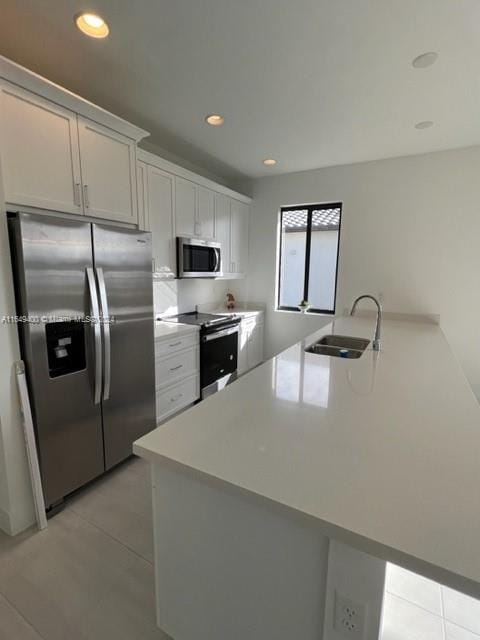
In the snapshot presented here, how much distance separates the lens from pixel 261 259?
170 inches

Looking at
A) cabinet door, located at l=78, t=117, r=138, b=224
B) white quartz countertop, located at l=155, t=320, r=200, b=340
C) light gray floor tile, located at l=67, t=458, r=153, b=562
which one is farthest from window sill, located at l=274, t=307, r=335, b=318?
light gray floor tile, located at l=67, t=458, r=153, b=562

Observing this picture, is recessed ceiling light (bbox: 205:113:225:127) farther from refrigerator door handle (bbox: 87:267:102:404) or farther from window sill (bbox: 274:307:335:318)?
window sill (bbox: 274:307:335:318)

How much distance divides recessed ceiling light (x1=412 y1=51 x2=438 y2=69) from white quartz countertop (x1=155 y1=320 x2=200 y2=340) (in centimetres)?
247

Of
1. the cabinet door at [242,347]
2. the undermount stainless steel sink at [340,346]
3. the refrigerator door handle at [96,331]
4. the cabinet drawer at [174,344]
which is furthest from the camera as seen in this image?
the cabinet door at [242,347]

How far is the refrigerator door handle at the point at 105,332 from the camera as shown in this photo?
6.28ft

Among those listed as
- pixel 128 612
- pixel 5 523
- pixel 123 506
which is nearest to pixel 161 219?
pixel 123 506

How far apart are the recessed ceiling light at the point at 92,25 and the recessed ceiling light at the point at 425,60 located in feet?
5.66

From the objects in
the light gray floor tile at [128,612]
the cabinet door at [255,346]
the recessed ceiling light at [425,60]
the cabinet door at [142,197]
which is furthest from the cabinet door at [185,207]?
the light gray floor tile at [128,612]

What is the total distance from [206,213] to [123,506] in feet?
9.14

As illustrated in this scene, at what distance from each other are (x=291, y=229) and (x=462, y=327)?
2325mm

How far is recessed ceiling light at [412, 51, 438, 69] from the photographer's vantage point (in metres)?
1.75

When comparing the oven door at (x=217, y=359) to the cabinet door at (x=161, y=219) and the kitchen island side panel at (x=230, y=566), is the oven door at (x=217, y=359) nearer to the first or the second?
the cabinet door at (x=161, y=219)

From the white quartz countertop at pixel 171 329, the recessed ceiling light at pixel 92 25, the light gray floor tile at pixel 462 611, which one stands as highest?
the recessed ceiling light at pixel 92 25

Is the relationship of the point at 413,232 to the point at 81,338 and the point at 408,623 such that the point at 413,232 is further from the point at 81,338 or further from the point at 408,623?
the point at 81,338
